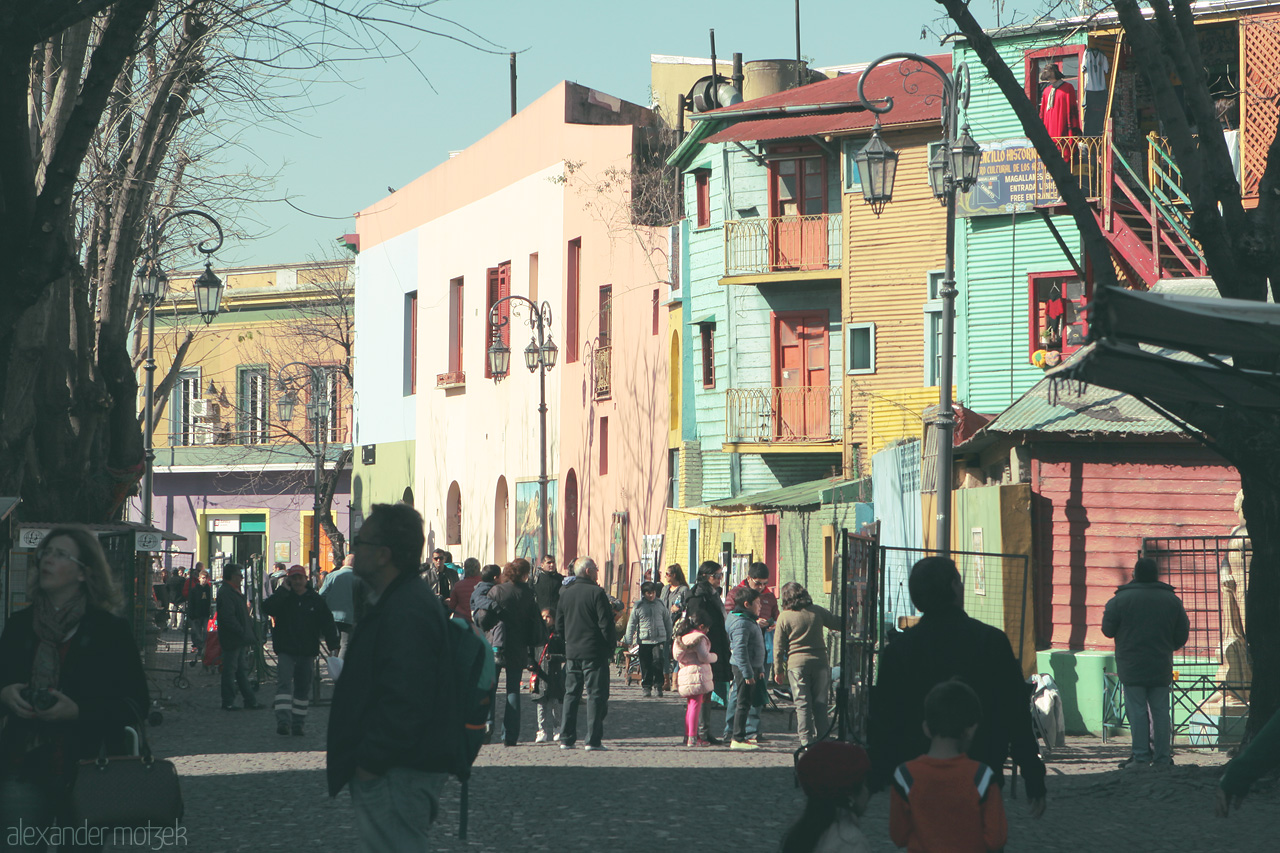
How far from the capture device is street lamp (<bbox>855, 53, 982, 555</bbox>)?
59.8ft

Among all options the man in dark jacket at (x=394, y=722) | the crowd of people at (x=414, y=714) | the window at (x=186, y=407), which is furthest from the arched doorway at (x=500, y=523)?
the man in dark jacket at (x=394, y=722)

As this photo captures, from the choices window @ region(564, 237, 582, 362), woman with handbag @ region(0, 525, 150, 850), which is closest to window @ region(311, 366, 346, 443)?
window @ region(564, 237, 582, 362)

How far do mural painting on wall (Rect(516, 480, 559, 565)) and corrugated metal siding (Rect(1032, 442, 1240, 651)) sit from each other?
2441cm

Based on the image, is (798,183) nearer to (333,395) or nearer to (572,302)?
(572,302)

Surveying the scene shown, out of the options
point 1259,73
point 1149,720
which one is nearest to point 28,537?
point 1149,720

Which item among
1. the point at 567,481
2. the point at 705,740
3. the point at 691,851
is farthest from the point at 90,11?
the point at 567,481

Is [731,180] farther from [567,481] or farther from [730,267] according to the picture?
[567,481]

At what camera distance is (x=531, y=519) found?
146 feet

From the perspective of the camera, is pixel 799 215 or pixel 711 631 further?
pixel 799 215

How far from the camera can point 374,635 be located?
19.9ft

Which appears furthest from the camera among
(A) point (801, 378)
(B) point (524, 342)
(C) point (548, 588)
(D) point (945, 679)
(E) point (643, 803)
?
(B) point (524, 342)

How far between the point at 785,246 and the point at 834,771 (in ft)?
99.8

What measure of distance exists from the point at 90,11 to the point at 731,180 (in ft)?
91.4

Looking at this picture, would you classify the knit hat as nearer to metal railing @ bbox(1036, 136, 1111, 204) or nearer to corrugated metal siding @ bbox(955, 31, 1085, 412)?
metal railing @ bbox(1036, 136, 1111, 204)
